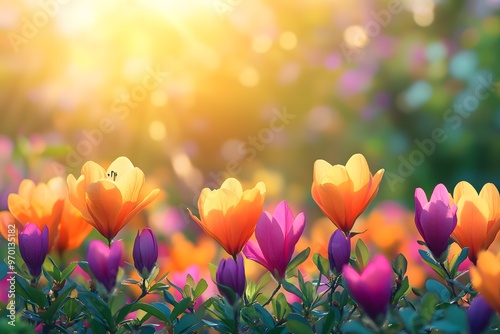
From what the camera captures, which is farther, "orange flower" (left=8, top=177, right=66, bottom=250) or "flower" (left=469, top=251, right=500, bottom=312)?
"orange flower" (left=8, top=177, right=66, bottom=250)

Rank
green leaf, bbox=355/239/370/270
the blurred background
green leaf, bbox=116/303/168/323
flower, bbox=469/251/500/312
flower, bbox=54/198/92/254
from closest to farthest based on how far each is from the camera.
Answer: flower, bbox=469/251/500/312 < green leaf, bbox=116/303/168/323 < green leaf, bbox=355/239/370/270 < flower, bbox=54/198/92/254 < the blurred background

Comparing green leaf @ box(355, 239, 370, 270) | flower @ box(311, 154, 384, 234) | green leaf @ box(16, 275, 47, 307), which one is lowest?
green leaf @ box(16, 275, 47, 307)

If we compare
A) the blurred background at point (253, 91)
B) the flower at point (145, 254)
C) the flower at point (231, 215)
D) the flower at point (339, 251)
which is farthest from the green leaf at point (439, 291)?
the blurred background at point (253, 91)

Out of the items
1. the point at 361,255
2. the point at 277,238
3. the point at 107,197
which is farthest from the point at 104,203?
the point at 361,255

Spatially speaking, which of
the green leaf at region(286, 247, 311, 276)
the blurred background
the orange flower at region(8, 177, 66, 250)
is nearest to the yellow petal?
the green leaf at region(286, 247, 311, 276)

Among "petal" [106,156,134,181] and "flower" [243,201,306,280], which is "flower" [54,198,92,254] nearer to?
"petal" [106,156,134,181]

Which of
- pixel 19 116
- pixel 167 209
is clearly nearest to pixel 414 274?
pixel 167 209

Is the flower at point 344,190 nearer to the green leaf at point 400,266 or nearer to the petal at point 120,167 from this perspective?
the green leaf at point 400,266
